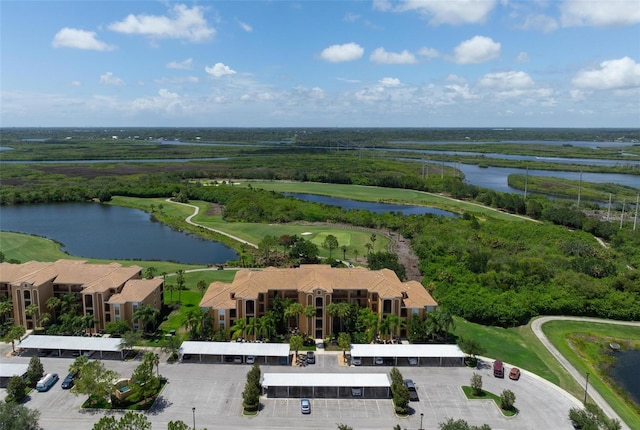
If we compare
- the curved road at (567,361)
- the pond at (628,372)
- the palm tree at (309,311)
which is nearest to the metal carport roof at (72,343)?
the palm tree at (309,311)

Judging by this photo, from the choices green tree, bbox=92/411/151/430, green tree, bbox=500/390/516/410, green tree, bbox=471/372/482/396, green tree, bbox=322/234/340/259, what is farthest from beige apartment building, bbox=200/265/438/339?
green tree, bbox=322/234/340/259

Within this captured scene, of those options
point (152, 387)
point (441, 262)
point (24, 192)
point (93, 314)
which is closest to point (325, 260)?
point (441, 262)

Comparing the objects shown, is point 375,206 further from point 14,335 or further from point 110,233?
point 14,335

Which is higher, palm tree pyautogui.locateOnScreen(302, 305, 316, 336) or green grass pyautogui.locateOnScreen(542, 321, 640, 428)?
palm tree pyautogui.locateOnScreen(302, 305, 316, 336)

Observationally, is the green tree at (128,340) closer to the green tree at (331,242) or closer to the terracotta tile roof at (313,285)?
the terracotta tile roof at (313,285)

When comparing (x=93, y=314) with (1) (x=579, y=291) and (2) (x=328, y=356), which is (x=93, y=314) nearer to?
(2) (x=328, y=356)

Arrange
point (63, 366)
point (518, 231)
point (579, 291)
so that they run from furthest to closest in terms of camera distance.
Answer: point (518, 231) < point (579, 291) < point (63, 366)

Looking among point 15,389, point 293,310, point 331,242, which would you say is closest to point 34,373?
point 15,389

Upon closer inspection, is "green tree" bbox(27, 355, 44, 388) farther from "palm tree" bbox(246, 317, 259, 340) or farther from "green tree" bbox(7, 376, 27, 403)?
"palm tree" bbox(246, 317, 259, 340)
